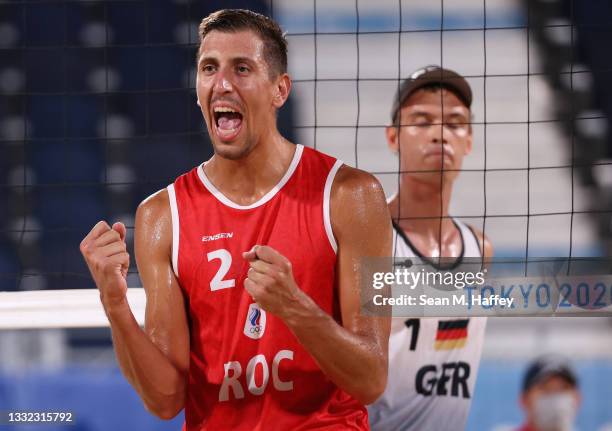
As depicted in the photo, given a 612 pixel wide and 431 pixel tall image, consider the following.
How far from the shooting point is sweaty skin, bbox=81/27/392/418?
243 cm

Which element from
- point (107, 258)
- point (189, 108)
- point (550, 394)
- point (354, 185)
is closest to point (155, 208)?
point (107, 258)

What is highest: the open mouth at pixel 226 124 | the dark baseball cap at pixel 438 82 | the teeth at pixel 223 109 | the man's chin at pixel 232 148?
the dark baseball cap at pixel 438 82

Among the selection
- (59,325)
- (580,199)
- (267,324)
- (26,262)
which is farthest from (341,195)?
(580,199)

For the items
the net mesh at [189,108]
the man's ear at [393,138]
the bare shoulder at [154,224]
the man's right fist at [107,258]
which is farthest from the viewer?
the net mesh at [189,108]

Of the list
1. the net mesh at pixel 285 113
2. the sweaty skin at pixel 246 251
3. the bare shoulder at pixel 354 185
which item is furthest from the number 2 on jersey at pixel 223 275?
the net mesh at pixel 285 113

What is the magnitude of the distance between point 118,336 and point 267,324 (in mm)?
408

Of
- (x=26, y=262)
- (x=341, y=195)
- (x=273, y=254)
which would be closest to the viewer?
(x=273, y=254)

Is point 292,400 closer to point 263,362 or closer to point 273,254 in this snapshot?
point 263,362

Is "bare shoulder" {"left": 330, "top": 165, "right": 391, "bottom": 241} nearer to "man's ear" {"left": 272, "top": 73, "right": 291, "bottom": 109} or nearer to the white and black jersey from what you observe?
"man's ear" {"left": 272, "top": 73, "right": 291, "bottom": 109}

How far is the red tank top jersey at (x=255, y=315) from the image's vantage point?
2.65 metres

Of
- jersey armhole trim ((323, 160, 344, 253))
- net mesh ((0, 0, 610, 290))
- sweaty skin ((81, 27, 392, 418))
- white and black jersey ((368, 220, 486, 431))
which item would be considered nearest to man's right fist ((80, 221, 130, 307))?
sweaty skin ((81, 27, 392, 418))

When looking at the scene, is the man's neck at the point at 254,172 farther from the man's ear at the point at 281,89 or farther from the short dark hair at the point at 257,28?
the short dark hair at the point at 257,28

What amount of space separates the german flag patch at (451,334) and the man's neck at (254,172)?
49.6 inches

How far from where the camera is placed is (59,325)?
3549 mm
